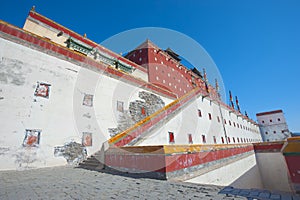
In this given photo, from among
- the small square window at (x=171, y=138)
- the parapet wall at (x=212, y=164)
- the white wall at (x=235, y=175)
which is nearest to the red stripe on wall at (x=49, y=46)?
the small square window at (x=171, y=138)

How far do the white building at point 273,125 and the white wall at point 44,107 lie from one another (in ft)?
167

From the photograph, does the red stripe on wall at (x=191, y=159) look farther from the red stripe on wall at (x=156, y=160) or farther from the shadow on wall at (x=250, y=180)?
the shadow on wall at (x=250, y=180)

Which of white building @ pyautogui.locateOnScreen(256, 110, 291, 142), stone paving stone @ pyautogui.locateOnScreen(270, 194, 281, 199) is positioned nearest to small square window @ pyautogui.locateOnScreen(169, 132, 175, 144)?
stone paving stone @ pyautogui.locateOnScreen(270, 194, 281, 199)

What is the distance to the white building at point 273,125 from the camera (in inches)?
1590

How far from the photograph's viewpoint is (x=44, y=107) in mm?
7227

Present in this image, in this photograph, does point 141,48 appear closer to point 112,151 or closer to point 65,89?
point 65,89

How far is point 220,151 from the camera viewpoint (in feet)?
23.2

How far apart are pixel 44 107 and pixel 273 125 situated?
56.4 metres

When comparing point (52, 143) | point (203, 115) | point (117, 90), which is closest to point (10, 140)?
point (52, 143)

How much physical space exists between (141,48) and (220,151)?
18812 millimetres

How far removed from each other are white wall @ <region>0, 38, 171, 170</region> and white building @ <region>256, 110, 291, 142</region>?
167 feet

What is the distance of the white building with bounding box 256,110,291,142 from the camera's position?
40375 millimetres

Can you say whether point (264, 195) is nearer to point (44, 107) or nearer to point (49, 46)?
point (44, 107)

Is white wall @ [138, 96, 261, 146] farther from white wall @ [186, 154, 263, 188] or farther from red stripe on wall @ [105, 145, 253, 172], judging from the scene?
white wall @ [186, 154, 263, 188]
